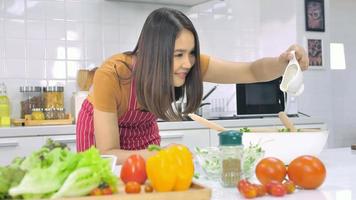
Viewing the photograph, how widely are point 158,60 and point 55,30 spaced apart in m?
2.01

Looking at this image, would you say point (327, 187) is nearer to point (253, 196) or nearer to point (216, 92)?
point (253, 196)

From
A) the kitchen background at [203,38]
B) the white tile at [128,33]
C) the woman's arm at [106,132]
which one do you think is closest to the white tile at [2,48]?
the kitchen background at [203,38]

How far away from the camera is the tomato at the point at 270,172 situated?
106 cm

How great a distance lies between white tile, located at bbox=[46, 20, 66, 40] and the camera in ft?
10.7

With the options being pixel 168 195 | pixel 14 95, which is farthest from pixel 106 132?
pixel 14 95

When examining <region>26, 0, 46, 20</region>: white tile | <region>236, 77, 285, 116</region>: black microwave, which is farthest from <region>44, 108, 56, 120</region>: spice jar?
<region>236, 77, 285, 116</region>: black microwave

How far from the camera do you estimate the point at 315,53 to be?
384cm

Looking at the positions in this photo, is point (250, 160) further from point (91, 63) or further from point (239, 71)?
point (91, 63)

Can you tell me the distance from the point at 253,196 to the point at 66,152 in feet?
1.28

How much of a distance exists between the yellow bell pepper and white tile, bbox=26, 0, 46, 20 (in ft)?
8.63

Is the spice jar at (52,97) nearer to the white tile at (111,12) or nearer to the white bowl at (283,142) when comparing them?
the white tile at (111,12)

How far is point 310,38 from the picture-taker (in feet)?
12.6

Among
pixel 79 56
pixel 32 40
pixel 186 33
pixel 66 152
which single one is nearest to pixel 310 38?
pixel 79 56

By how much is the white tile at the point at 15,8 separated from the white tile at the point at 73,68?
→ 45 cm
